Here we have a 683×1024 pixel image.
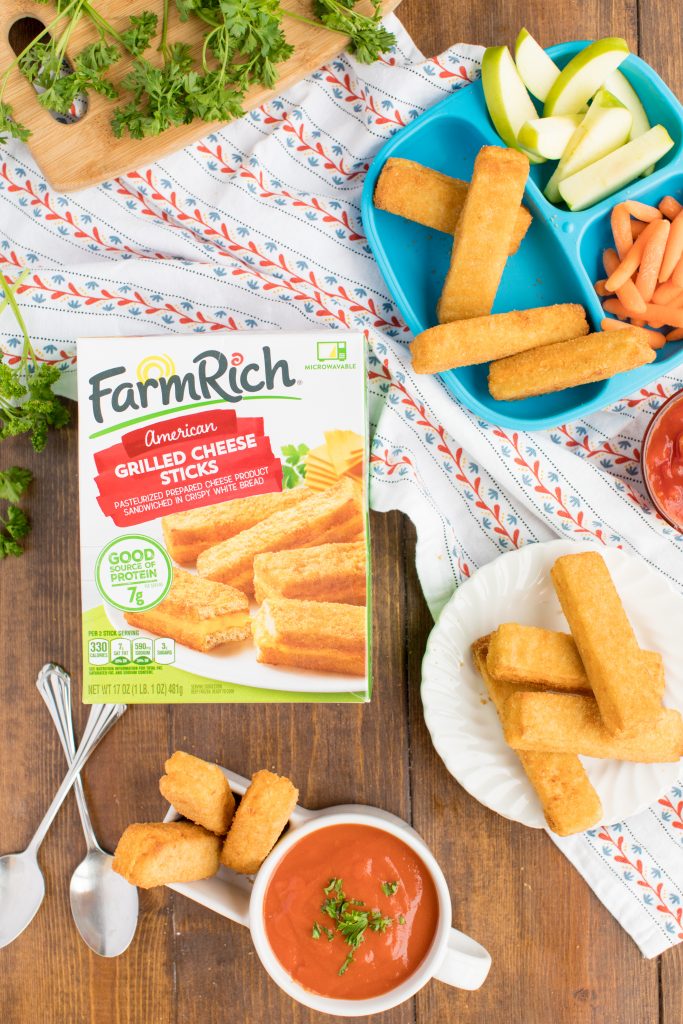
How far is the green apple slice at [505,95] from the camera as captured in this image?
171 cm

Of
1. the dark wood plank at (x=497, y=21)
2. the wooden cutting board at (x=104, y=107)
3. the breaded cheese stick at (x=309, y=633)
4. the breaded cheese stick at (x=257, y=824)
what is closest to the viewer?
the breaded cheese stick at (x=309, y=633)

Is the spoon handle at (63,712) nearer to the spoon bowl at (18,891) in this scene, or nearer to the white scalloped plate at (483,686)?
the spoon bowl at (18,891)

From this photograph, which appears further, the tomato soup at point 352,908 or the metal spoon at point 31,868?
the metal spoon at point 31,868

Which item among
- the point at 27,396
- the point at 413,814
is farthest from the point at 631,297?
the point at 27,396

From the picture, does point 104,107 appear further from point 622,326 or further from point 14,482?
point 622,326

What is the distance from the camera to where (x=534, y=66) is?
1.75 m

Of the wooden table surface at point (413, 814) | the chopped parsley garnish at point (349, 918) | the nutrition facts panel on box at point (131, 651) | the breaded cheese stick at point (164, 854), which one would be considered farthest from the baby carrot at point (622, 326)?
the breaded cheese stick at point (164, 854)

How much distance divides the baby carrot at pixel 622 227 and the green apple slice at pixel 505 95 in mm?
199

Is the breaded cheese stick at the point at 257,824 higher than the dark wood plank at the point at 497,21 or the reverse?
the reverse

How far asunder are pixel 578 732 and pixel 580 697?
7 centimetres

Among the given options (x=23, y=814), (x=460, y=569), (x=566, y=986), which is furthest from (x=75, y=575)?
(x=566, y=986)

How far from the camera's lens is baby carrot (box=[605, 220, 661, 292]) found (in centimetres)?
173

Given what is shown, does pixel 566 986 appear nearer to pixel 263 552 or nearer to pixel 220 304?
pixel 263 552

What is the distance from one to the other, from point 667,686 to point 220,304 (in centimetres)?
126
